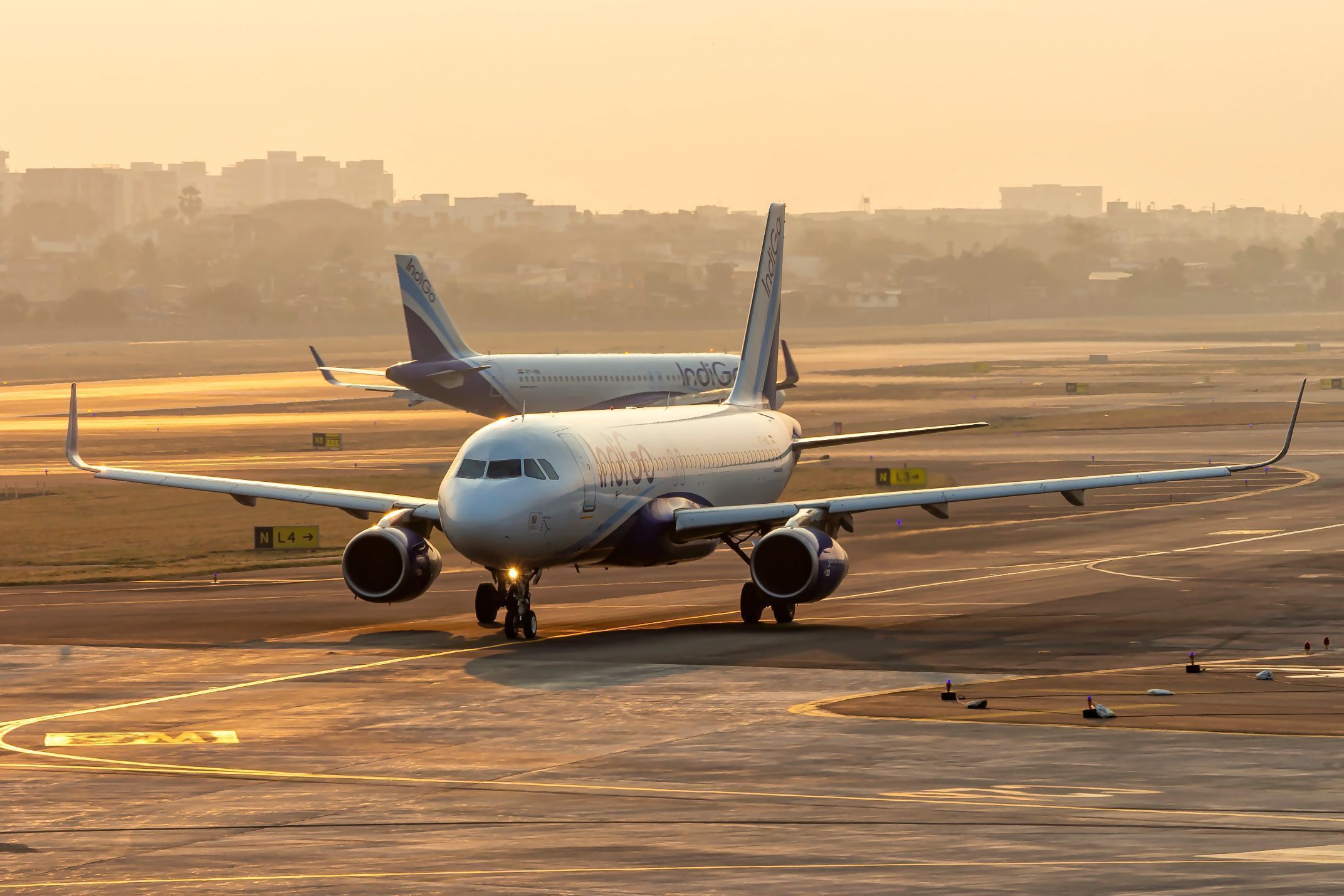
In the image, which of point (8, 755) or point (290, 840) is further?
point (8, 755)

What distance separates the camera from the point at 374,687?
3719cm

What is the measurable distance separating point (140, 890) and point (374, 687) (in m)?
15.8

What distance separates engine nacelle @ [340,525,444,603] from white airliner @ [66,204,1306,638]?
3 centimetres

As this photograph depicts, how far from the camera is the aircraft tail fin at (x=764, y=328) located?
58062 mm

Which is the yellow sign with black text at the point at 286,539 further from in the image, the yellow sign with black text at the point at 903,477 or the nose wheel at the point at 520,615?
the yellow sign with black text at the point at 903,477

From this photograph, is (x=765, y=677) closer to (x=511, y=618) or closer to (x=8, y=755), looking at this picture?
(x=511, y=618)

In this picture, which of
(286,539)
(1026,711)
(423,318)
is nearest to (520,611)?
(1026,711)

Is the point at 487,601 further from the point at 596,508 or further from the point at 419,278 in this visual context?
the point at 419,278

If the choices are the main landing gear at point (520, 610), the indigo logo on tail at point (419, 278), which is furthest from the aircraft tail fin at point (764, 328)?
the indigo logo on tail at point (419, 278)

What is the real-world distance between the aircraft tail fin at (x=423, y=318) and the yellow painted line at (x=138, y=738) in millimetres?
75514

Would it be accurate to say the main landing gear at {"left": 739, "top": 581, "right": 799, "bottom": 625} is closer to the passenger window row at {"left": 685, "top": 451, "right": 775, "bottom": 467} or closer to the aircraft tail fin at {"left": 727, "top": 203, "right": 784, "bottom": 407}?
the passenger window row at {"left": 685, "top": 451, "right": 775, "bottom": 467}

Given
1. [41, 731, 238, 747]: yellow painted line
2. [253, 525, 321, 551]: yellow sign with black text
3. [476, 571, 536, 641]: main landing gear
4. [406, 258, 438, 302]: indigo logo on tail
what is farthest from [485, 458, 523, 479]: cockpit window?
[406, 258, 438, 302]: indigo logo on tail

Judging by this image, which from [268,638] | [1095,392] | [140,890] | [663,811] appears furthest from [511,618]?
[1095,392]

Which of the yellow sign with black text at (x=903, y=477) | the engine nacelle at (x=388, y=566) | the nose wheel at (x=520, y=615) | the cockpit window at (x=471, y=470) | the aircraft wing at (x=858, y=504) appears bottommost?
the nose wheel at (x=520, y=615)
